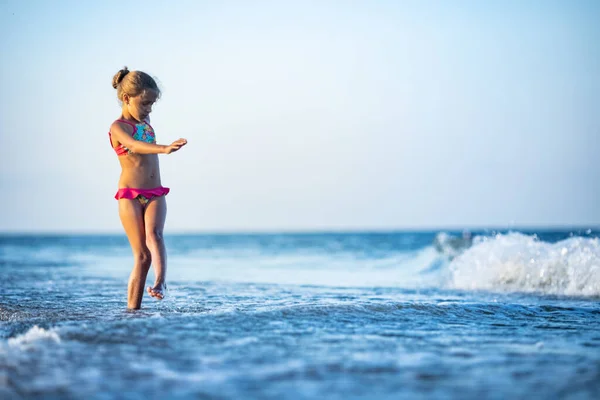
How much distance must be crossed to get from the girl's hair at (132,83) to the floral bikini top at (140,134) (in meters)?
0.23

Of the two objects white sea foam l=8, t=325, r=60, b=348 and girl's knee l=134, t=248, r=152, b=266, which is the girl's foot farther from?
white sea foam l=8, t=325, r=60, b=348

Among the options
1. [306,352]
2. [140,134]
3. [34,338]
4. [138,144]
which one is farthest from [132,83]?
[306,352]

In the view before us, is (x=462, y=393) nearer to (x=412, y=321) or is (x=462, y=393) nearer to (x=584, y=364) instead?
(x=584, y=364)

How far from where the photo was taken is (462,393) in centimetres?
276

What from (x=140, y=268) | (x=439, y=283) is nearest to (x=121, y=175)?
(x=140, y=268)

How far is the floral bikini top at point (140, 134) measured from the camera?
5.03m

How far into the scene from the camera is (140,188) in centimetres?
503

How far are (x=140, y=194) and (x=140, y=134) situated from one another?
461 mm

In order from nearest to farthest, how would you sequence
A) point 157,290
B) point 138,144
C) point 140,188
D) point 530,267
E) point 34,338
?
point 34,338 < point 138,144 < point 157,290 < point 140,188 < point 530,267

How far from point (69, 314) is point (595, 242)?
8581 mm

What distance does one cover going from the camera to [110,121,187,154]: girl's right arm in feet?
14.5

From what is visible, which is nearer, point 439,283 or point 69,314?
point 69,314

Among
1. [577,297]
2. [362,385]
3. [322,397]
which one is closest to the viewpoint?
[322,397]

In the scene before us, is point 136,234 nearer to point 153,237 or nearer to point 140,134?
point 153,237
